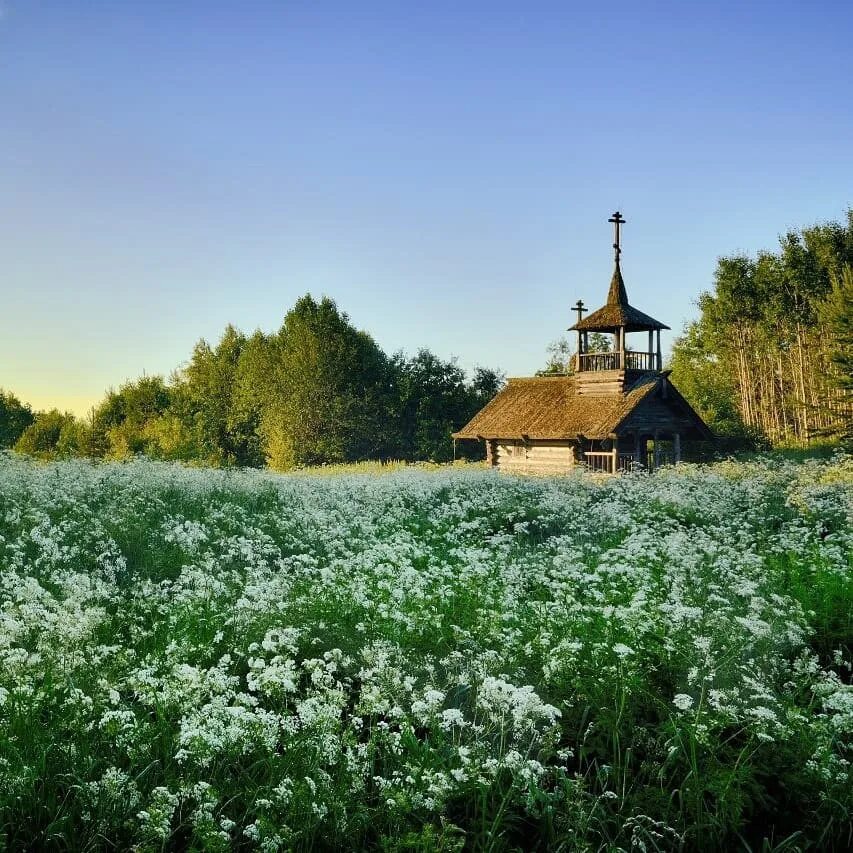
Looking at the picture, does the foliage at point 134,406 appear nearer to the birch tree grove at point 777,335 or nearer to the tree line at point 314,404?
the tree line at point 314,404

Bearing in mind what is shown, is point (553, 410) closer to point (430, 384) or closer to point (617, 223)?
point (617, 223)

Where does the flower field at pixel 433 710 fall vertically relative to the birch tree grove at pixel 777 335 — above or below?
below

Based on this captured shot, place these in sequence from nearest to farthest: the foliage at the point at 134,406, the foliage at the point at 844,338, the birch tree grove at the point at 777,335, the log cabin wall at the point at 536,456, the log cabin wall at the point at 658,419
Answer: the log cabin wall at the point at 658,419
the log cabin wall at the point at 536,456
the foliage at the point at 844,338
the birch tree grove at the point at 777,335
the foliage at the point at 134,406

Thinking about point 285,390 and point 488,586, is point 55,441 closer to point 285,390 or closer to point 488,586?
point 285,390

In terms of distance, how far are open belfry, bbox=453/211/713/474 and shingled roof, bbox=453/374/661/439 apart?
44 millimetres

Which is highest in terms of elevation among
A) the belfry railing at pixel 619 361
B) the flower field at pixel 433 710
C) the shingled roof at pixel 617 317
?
the shingled roof at pixel 617 317

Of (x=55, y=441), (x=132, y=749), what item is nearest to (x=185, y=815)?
(x=132, y=749)

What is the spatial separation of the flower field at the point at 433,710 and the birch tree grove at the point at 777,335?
134ft

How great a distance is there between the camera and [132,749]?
203 inches

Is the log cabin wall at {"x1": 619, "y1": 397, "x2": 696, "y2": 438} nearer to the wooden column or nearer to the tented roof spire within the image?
the tented roof spire

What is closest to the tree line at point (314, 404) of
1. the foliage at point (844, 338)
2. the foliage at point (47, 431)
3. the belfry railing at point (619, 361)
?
the foliage at point (47, 431)

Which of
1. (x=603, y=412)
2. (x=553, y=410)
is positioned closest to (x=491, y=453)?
(x=553, y=410)

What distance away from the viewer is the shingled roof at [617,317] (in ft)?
115

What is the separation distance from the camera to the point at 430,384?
5938 cm
